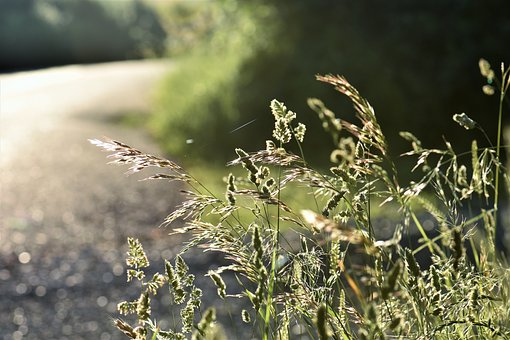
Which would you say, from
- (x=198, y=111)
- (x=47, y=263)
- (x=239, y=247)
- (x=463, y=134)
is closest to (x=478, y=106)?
(x=463, y=134)

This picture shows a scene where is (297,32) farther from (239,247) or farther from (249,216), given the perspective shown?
(239,247)

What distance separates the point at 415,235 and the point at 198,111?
609 cm

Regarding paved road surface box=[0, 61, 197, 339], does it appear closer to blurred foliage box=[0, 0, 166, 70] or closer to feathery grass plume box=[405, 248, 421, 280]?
feathery grass plume box=[405, 248, 421, 280]

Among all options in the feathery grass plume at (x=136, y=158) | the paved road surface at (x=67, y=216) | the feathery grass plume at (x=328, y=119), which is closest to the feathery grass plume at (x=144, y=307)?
the feathery grass plume at (x=136, y=158)

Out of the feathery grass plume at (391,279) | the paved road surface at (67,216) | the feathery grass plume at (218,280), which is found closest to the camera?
the feathery grass plume at (391,279)

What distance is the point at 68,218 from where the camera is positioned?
8.65 meters

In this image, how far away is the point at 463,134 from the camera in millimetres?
11773

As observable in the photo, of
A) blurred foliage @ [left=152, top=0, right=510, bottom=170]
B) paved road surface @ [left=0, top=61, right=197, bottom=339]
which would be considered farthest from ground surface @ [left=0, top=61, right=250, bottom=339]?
blurred foliage @ [left=152, top=0, right=510, bottom=170]

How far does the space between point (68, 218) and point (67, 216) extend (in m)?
0.08

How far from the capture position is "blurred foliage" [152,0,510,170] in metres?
10.9

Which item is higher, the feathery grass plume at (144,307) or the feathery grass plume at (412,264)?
the feathery grass plume at (412,264)

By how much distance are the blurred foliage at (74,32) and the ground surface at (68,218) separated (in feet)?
42.1

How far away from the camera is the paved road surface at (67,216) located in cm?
585

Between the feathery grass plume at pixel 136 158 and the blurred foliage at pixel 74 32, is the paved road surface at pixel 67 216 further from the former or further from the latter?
the blurred foliage at pixel 74 32
